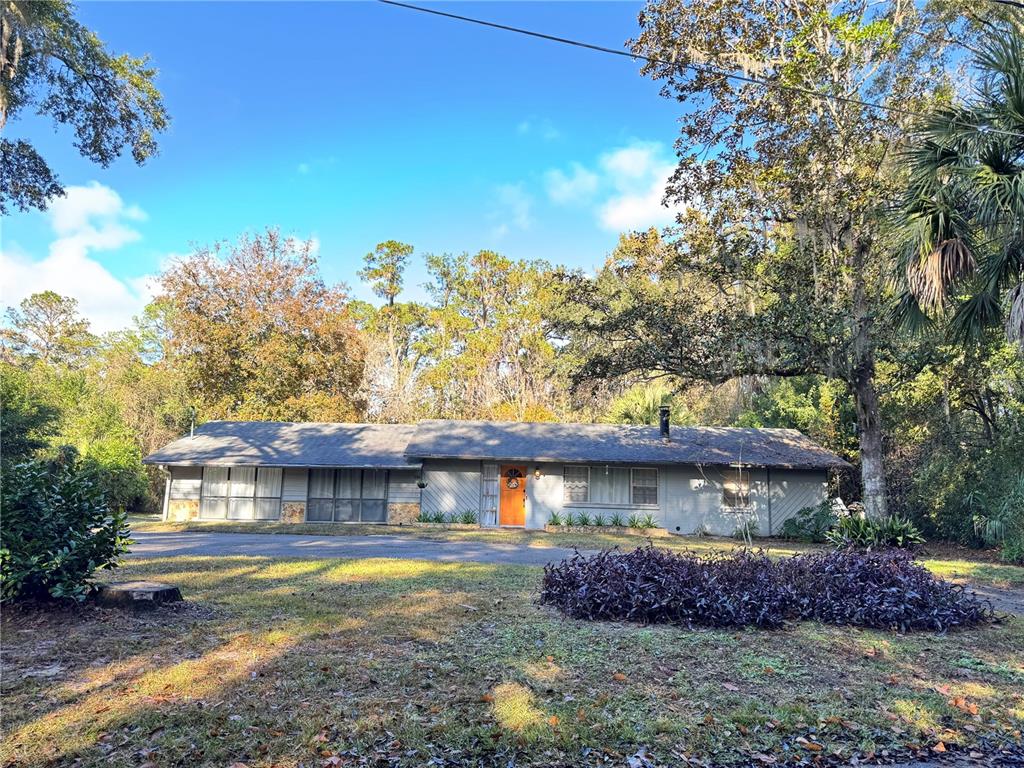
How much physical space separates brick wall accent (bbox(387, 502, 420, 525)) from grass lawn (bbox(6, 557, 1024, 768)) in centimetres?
1434

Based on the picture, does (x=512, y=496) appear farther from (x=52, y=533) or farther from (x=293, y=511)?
(x=52, y=533)

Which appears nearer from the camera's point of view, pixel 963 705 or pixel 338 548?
pixel 963 705

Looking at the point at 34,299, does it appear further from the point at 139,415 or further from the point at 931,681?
the point at 931,681

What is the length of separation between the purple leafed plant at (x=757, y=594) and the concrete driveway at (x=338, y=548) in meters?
4.35

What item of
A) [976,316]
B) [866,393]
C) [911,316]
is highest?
[911,316]

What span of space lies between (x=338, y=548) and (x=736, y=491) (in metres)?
12.8

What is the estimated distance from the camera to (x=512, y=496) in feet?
67.9

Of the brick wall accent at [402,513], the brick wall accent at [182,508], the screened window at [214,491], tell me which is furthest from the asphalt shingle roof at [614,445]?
the brick wall accent at [182,508]

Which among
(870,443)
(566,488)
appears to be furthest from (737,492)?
(870,443)

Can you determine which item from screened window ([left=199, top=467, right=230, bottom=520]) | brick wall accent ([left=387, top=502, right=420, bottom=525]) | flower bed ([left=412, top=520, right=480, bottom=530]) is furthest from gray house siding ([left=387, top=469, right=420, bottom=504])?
screened window ([left=199, top=467, right=230, bottom=520])

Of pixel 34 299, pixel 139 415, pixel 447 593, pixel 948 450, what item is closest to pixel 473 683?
pixel 447 593

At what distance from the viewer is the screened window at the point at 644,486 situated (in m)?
20.3

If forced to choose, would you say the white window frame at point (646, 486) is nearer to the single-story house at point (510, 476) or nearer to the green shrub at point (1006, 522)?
the single-story house at point (510, 476)

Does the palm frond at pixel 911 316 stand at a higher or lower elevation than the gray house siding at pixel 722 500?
higher
